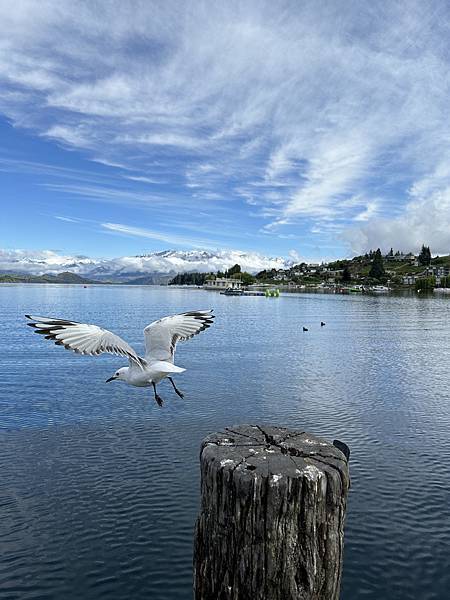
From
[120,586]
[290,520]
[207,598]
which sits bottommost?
[120,586]

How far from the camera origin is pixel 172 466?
18547 millimetres

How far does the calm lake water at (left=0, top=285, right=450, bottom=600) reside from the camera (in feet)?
41.4

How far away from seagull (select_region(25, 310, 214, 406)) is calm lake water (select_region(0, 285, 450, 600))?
5.84 m

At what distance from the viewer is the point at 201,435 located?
2191cm

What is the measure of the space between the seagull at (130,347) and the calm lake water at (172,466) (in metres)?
5.84

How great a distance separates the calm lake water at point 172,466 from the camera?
1262 centimetres

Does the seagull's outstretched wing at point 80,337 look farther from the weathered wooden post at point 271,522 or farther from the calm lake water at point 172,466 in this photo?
the calm lake water at point 172,466

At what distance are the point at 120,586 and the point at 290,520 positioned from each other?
9.59 m

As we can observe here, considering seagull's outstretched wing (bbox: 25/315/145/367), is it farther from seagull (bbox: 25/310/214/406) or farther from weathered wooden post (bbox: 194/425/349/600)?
weathered wooden post (bbox: 194/425/349/600)

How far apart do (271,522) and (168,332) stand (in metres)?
6.67

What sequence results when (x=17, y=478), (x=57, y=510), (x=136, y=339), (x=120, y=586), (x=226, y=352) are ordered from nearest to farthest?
(x=120, y=586), (x=57, y=510), (x=17, y=478), (x=226, y=352), (x=136, y=339)

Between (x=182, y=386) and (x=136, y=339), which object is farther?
(x=136, y=339)

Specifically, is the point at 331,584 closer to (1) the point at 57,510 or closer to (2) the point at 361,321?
(1) the point at 57,510

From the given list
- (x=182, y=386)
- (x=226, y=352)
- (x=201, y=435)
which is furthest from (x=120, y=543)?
(x=226, y=352)
